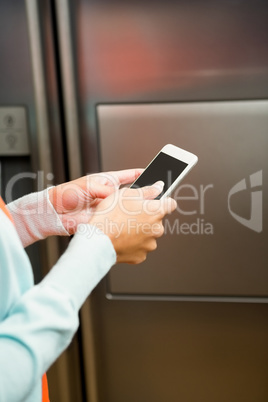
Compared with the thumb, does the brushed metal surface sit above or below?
above

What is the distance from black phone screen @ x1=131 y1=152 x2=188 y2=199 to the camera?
0.79 meters

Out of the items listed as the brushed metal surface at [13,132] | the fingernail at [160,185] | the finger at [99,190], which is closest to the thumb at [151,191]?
the fingernail at [160,185]

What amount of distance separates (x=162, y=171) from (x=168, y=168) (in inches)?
0.5

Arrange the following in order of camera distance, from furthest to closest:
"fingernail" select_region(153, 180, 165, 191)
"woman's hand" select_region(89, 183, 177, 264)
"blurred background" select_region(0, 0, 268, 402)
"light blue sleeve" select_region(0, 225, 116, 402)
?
"blurred background" select_region(0, 0, 268, 402) < "fingernail" select_region(153, 180, 165, 191) < "woman's hand" select_region(89, 183, 177, 264) < "light blue sleeve" select_region(0, 225, 116, 402)

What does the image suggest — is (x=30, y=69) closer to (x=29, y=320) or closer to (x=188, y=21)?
(x=188, y=21)

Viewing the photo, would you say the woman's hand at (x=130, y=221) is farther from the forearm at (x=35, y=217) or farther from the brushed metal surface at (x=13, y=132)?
the brushed metal surface at (x=13, y=132)

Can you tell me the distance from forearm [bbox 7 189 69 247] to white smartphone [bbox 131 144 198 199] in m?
0.14

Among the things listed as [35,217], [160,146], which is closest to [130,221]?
[35,217]

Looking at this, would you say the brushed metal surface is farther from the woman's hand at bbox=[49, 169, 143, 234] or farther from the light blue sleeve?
the light blue sleeve

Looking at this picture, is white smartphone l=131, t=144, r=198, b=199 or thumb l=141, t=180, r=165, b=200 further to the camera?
white smartphone l=131, t=144, r=198, b=199

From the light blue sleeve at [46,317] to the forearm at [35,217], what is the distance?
0.20 meters

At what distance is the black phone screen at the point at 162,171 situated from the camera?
31.0 inches

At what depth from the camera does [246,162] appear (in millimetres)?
933


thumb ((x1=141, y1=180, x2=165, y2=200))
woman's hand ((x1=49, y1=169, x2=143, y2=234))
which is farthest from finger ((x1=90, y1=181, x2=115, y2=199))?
thumb ((x1=141, y1=180, x2=165, y2=200))
